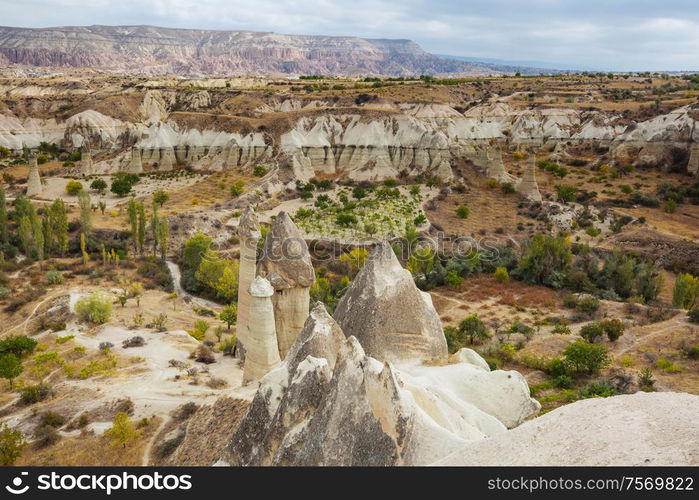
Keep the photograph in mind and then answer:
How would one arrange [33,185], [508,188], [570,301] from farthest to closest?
[508,188] < [33,185] < [570,301]

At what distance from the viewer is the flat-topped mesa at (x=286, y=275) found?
1500 cm

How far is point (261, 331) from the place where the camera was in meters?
13.1

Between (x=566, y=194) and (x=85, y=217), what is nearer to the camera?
(x=85, y=217)

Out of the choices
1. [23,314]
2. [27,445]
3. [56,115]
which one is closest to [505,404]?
[27,445]

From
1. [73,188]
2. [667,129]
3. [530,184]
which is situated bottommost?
[73,188]

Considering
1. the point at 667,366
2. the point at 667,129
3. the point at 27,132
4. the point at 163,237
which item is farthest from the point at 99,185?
the point at 667,129

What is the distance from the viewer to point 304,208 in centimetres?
4797

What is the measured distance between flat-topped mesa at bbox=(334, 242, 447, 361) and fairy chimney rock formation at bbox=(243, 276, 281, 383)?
6.74 ft

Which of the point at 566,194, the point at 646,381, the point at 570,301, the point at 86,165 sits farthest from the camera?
the point at 86,165

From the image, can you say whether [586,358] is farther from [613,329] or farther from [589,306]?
[589,306]

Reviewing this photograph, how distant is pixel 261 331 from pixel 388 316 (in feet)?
12.4

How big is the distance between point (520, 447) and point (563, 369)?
1323cm

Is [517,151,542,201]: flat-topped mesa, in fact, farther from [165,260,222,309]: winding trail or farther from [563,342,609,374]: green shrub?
[165,260,222,309]: winding trail

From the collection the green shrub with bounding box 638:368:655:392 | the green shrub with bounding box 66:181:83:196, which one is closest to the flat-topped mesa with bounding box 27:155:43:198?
the green shrub with bounding box 66:181:83:196
